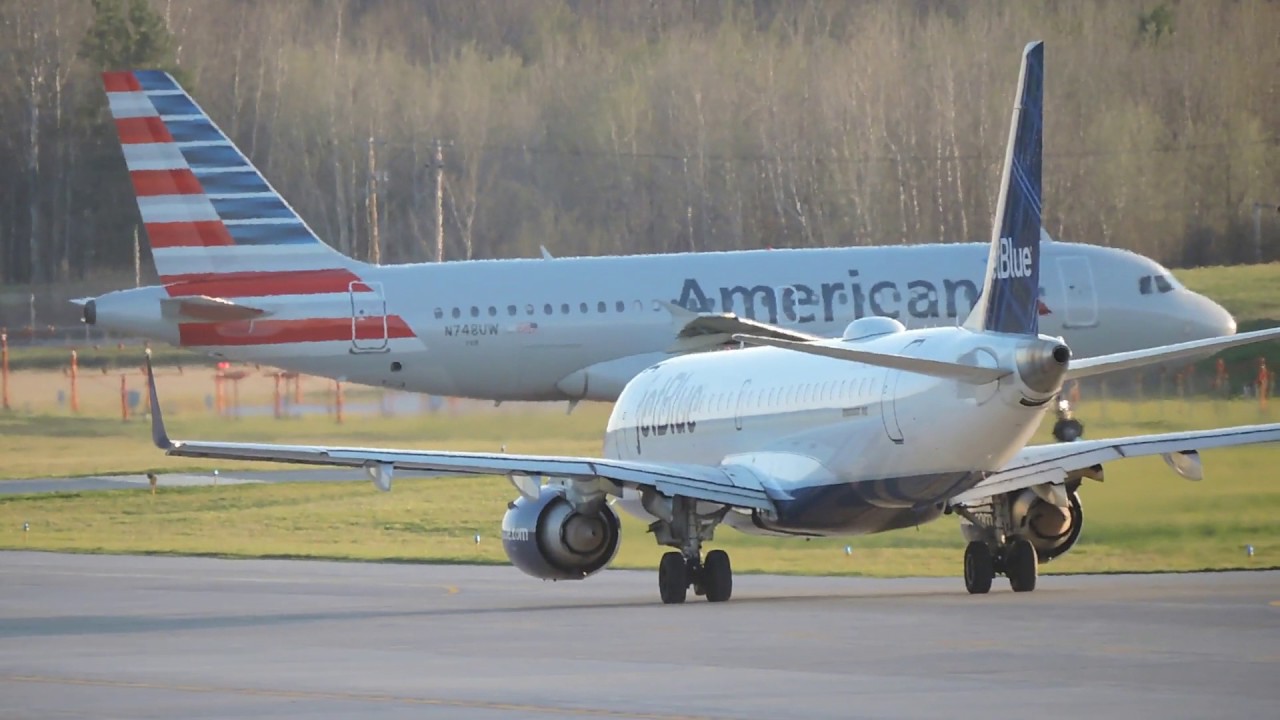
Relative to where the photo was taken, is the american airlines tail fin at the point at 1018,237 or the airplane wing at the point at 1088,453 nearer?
the american airlines tail fin at the point at 1018,237

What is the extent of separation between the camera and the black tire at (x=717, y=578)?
82.4 ft

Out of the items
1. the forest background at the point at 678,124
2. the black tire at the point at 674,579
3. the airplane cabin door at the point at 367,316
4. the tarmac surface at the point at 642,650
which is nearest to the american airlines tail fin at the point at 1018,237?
the tarmac surface at the point at 642,650

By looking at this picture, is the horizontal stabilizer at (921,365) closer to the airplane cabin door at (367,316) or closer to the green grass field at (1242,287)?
the airplane cabin door at (367,316)

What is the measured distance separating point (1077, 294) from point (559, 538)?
21.2m

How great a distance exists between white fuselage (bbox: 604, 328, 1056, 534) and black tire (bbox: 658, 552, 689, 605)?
1177mm

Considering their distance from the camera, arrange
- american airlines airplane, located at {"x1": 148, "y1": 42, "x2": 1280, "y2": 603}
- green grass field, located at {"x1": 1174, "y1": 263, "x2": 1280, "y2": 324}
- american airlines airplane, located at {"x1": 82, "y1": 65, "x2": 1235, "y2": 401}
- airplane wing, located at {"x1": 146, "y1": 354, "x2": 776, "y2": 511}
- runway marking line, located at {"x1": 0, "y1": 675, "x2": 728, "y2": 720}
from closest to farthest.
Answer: runway marking line, located at {"x1": 0, "y1": 675, "x2": 728, "y2": 720} → american airlines airplane, located at {"x1": 148, "y1": 42, "x2": 1280, "y2": 603} → airplane wing, located at {"x1": 146, "y1": 354, "x2": 776, "y2": 511} → american airlines airplane, located at {"x1": 82, "y1": 65, "x2": 1235, "y2": 401} → green grass field, located at {"x1": 1174, "y1": 263, "x2": 1280, "y2": 324}

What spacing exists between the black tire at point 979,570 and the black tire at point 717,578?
2.48m

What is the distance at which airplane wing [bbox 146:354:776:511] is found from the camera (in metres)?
23.5

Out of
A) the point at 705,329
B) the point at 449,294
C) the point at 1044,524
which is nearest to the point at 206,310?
the point at 449,294

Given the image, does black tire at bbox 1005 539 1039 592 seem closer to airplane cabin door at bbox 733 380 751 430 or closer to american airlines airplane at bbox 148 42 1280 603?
american airlines airplane at bbox 148 42 1280 603

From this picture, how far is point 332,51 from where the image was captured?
82.2m

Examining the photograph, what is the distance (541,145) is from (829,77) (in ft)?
35.5

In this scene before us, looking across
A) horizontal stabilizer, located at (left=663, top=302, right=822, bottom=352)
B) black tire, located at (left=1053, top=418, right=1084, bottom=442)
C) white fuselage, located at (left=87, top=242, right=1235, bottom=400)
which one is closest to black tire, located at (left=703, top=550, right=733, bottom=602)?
black tire, located at (left=1053, top=418, right=1084, bottom=442)

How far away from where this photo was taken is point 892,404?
2397cm
